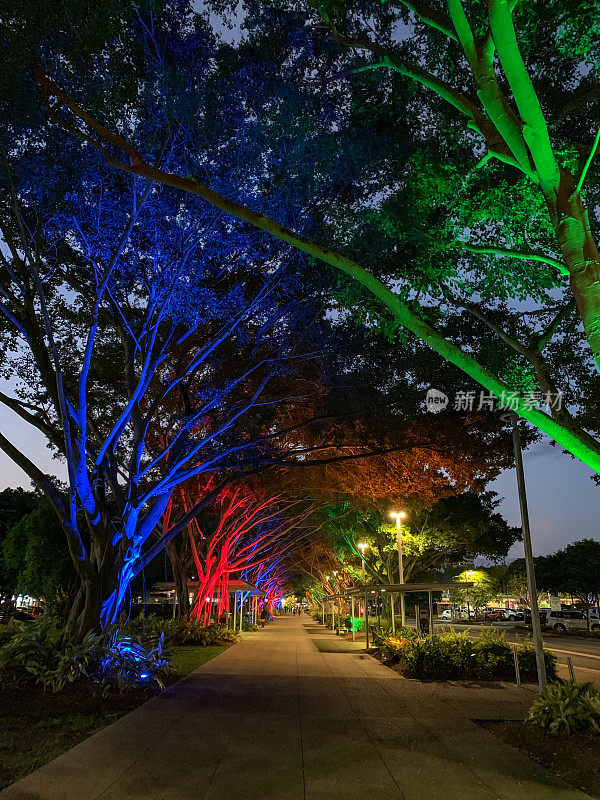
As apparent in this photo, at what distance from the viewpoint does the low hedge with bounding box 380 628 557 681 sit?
15070mm

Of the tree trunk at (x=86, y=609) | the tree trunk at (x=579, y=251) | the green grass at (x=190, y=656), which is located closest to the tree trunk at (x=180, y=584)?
the green grass at (x=190, y=656)

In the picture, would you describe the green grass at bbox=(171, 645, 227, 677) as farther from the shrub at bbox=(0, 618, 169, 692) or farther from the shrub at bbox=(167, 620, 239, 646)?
the shrub at bbox=(0, 618, 169, 692)

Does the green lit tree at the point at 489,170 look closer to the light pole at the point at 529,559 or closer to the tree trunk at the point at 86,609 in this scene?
the light pole at the point at 529,559

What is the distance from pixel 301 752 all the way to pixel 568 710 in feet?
11.9

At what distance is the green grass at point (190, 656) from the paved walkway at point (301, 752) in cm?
385

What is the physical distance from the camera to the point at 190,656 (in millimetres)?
20359

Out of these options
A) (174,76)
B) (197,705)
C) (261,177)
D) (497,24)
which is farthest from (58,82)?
(197,705)

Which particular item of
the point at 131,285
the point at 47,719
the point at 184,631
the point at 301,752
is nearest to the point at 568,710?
the point at 301,752

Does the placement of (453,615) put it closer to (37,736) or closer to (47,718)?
→ (47,718)

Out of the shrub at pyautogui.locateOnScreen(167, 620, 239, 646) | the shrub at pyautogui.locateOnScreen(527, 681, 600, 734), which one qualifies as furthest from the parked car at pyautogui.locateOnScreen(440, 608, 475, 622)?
the shrub at pyautogui.locateOnScreen(527, 681, 600, 734)

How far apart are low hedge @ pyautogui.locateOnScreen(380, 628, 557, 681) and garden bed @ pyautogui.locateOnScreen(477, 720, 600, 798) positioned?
6.19m

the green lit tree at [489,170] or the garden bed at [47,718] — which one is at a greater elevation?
the green lit tree at [489,170]

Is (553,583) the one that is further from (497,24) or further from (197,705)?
(497,24)

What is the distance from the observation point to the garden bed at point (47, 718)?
7.01 meters
